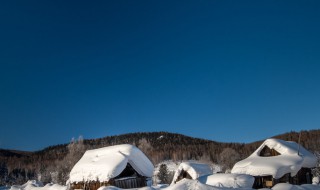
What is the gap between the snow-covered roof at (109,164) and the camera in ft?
101

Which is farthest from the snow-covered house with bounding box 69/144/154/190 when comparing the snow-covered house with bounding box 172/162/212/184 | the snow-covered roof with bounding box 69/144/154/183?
the snow-covered house with bounding box 172/162/212/184

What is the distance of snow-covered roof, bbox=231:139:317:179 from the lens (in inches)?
1216

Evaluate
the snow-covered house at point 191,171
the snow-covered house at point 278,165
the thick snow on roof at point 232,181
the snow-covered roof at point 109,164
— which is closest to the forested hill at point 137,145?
the snow-covered roof at point 109,164

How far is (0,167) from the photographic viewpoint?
121938 mm

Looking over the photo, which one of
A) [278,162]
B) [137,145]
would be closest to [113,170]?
[278,162]

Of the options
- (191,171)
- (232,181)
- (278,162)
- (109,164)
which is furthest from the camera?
(278,162)

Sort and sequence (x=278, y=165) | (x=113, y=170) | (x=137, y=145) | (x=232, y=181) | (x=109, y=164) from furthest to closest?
1. (x=137, y=145)
2. (x=109, y=164)
3. (x=278, y=165)
4. (x=113, y=170)
5. (x=232, y=181)

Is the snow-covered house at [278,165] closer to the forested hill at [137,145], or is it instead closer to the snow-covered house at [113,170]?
the snow-covered house at [113,170]

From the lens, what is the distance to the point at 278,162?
31.9 meters

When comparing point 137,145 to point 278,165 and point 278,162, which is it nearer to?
point 278,162

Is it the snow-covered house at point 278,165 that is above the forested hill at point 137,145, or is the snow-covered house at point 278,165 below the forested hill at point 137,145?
below

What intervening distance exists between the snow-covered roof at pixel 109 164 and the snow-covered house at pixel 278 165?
835 centimetres

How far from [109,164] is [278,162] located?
14495 mm

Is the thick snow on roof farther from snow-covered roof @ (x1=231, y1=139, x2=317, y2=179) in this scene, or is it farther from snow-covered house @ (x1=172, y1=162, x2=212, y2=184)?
snow-covered roof @ (x1=231, y1=139, x2=317, y2=179)
